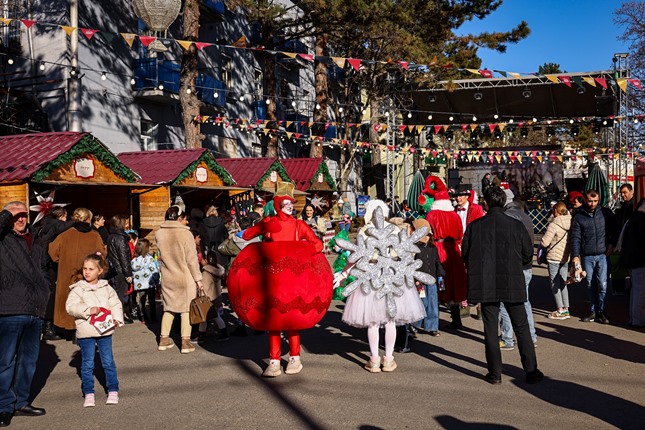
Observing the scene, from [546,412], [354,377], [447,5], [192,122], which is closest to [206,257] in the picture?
[354,377]

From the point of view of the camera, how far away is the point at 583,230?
973cm

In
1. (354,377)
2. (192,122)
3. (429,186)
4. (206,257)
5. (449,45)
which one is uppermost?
(449,45)

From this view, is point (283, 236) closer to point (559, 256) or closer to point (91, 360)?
point (91, 360)

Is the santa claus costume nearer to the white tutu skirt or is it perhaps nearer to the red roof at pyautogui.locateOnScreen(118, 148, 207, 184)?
the white tutu skirt

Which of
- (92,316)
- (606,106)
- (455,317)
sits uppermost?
(606,106)

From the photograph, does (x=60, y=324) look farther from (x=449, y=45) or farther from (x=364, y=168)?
(x=364, y=168)

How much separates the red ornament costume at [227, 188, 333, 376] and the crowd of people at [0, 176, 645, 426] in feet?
0.50

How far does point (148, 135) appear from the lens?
25.4 meters

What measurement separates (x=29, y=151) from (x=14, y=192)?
1.36 m

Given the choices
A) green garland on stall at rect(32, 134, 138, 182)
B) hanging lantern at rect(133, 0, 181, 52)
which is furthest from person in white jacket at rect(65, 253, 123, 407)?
green garland on stall at rect(32, 134, 138, 182)

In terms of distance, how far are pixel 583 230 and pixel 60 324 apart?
6944mm

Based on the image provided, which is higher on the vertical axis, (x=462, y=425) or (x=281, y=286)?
Result: (x=281, y=286)

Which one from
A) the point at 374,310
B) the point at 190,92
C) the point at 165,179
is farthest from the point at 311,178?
the point at 374,310

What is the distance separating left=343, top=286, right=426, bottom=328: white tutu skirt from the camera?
705 cm
